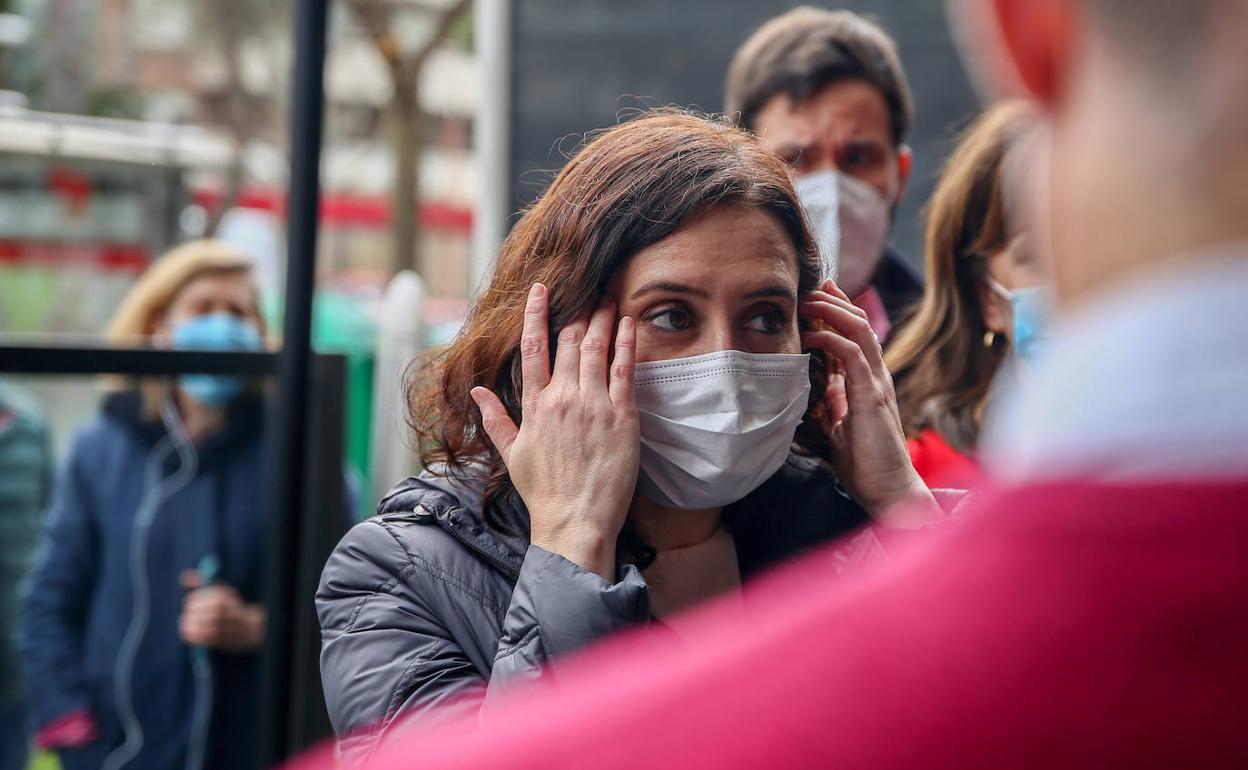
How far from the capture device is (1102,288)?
570 mm

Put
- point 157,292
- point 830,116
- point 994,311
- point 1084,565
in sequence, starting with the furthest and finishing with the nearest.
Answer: point 157,292 → point 830,116 → point 994,311 → point 1084,565

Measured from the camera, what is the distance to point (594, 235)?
5.35 feet

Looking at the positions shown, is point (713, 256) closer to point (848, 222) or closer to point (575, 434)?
point (575, 434)

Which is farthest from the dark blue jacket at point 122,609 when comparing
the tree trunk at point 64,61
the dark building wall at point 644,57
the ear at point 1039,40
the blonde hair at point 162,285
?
the tree trunk at point 64,61

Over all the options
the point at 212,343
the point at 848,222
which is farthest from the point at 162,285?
the point at 848,222

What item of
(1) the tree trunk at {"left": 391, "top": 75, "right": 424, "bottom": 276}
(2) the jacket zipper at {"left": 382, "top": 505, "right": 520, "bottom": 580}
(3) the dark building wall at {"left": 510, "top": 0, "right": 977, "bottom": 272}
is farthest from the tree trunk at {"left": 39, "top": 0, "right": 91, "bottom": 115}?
(2) the jacket zipper at {"left": 382, "top": 505, "right": 520, "bottom": 580}

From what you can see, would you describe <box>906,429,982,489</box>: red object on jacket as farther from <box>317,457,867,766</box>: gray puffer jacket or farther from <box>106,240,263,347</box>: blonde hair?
<box>106,240,263,347</box>: blonde hair

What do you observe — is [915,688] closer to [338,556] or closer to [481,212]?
[338,556]

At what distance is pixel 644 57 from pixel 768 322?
233 centimetres

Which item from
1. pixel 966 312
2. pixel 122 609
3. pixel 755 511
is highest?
pixel 966 312

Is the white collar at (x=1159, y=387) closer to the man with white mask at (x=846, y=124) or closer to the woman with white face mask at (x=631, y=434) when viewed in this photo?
the woman with white face mask at (x=631, y=434)

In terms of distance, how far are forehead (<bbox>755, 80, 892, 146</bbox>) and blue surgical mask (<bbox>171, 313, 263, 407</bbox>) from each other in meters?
2.00

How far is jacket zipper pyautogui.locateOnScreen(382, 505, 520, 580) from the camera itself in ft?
5.27

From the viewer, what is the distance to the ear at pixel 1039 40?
594mm
